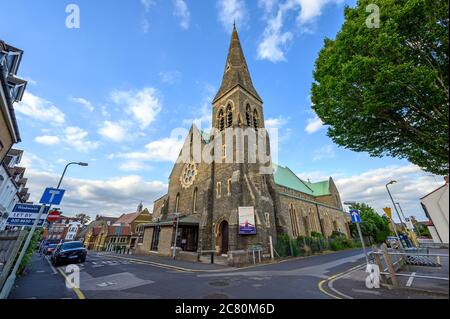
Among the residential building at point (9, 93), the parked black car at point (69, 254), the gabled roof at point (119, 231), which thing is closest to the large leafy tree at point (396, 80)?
the residential building at point (9, 93)

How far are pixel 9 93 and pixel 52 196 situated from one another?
4.46m

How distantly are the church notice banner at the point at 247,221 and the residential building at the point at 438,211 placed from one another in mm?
15753

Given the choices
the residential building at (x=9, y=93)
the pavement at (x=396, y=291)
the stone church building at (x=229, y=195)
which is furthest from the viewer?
the stone church building at (x=229, y=195)

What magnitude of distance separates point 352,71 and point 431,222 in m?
7.10

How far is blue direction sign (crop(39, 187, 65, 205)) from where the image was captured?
24.3 feet

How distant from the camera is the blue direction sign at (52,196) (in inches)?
291

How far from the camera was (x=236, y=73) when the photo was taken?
2716 centimetres

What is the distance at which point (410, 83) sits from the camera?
636cm

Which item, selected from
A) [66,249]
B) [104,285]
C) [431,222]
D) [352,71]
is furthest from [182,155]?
[431,222]

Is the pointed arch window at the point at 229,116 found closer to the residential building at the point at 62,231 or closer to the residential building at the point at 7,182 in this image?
the residential building at the point at 7,182

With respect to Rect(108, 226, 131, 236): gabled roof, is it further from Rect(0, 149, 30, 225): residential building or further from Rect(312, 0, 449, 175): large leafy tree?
Rect(312, 0, 449, 175): large leafy tree

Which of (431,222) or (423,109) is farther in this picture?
(423,109)
